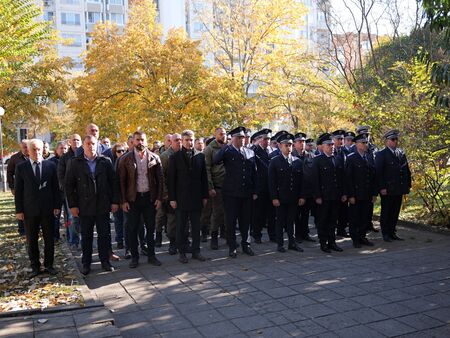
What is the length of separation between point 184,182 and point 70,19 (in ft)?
184

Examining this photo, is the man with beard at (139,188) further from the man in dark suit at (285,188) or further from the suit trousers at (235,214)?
the man in dark suit at (285,188)

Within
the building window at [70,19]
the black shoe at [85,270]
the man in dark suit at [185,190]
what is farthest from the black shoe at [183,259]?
the building window at [70,19]

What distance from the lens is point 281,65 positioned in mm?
23719

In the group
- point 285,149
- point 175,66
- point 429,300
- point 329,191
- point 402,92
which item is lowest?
point 429,300

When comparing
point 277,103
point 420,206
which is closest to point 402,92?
point 420,206

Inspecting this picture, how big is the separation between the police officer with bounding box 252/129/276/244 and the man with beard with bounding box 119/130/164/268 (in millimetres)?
2556

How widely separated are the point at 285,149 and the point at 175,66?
8643mm

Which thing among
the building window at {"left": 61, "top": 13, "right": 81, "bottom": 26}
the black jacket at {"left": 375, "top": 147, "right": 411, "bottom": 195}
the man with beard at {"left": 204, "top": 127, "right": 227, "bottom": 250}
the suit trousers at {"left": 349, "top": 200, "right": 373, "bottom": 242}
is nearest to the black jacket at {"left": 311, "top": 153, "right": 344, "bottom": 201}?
the suit trousers at {"left": 349, "top": 200, "right": 373, "bottom": 242}

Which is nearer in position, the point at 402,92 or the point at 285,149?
the point at 285,149

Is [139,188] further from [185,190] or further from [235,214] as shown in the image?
[235,214]

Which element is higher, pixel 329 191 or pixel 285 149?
pixel 285 149

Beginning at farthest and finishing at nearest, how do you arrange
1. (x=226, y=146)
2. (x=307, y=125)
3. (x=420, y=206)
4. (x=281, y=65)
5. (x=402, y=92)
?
(x=307, y=125), (x=281, y=65), (x=420, y=206), (x=402, y=92), (x=226, y=146)

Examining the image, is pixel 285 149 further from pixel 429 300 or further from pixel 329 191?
pixel 429 300

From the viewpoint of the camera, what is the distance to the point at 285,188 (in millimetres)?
8734
